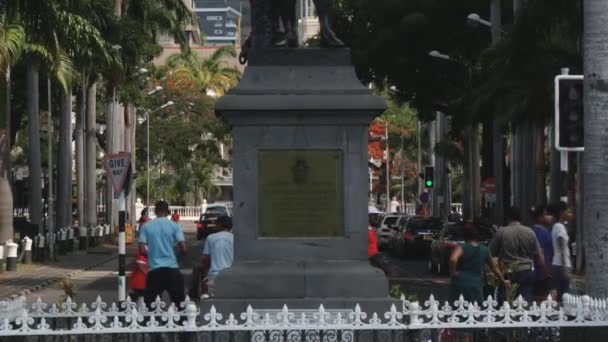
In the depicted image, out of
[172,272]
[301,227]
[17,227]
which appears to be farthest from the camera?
[17,227]

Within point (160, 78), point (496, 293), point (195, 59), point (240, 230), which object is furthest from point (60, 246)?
point (195, 59)

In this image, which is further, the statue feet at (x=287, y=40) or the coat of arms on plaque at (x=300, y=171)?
the statue feet at (x=287, y=40)

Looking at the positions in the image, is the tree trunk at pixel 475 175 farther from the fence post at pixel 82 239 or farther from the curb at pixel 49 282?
the curb at pixel 49 282

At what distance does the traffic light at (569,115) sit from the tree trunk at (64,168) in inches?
1658

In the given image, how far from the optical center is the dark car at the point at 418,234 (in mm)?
49406

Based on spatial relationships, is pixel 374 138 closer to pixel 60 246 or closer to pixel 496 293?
pixel 60 246

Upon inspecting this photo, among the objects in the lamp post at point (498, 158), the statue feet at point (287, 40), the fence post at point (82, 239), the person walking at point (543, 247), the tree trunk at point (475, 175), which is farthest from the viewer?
the tree trunk at point (475, 175)

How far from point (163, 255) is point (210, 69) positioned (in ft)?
313

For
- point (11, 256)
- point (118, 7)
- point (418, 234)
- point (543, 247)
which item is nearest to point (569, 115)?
point (543, 247)

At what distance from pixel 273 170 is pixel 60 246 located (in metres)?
39.9

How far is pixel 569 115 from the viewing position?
1509 cm

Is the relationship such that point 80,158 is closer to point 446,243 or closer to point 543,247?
point 446,243

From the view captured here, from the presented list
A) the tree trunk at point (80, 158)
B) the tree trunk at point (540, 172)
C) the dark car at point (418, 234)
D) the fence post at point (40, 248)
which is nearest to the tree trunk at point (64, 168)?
the tree trunk at point (80, 158)

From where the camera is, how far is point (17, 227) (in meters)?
61.2
